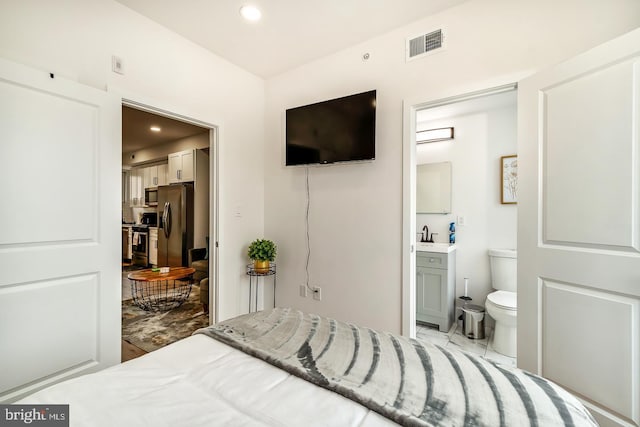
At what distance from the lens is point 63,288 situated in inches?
65.3

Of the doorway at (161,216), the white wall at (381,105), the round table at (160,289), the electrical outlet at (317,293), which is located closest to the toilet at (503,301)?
the white wall at (381,105)

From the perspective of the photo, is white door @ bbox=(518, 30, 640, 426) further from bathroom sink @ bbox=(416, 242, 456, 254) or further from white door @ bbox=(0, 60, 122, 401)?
white door @ bbox=(0, 60, 122, 401)

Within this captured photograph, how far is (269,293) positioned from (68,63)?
2.58m

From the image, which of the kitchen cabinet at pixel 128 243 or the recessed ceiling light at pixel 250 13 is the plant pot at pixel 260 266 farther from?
the kitchen cabinet at pixel 128 243

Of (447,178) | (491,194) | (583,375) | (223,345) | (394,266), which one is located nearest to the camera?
(223,345)

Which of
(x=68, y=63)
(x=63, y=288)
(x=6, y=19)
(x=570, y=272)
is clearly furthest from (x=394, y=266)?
(x=6, y=19)

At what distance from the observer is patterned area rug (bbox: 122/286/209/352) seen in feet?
8.69

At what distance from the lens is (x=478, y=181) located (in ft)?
10.3

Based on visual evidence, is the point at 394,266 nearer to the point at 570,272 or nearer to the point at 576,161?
the point at 570,272

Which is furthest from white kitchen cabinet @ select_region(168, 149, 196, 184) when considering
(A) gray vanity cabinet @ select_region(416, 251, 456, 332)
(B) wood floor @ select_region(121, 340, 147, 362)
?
(A) gray vanity cabinet @ select_region(416, 251, 456, 332)

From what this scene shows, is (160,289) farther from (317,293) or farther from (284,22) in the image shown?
(284,22)

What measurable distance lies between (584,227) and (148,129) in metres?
5.64

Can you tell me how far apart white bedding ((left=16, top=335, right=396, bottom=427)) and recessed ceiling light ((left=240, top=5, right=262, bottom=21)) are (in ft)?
7.62

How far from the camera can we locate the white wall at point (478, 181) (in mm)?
2965
